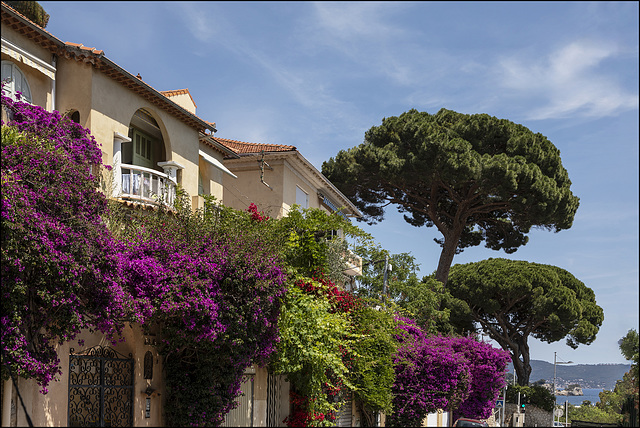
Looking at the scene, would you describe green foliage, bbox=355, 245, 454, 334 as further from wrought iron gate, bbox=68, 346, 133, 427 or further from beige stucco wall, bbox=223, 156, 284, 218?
wrought iron gate, bbox=68, 346, 133, 427

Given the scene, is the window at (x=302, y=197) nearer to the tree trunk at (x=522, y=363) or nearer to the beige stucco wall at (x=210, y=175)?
the beige stucco wall at (x=210, y=175)

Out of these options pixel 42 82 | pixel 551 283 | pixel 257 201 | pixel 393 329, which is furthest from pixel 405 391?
pixel 551 283

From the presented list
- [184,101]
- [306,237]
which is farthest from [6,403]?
[184,101]

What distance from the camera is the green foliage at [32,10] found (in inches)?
1358

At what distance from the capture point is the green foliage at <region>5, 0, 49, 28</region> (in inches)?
1358

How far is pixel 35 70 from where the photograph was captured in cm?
1773

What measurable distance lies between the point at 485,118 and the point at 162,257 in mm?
29806

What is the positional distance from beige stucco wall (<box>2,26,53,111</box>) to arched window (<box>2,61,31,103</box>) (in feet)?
0.45

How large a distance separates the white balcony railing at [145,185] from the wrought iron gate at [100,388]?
4311 mm

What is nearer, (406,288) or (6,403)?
(6,403)

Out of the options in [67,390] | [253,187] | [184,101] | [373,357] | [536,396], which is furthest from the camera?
[536,396]

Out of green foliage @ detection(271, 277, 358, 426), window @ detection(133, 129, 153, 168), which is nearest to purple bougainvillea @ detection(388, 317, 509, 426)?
green foliage @ detection(271, 277, 358, 426)

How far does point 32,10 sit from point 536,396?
4666cm

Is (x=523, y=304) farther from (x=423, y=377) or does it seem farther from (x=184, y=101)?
(x=184, y=101)
